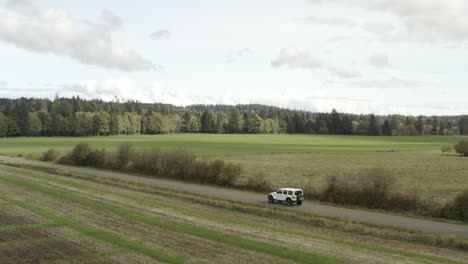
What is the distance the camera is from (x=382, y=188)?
130 feet

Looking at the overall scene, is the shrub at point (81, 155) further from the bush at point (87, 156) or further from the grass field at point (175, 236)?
the grass field at point (175, 236)

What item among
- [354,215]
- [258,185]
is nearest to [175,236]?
[354,215]

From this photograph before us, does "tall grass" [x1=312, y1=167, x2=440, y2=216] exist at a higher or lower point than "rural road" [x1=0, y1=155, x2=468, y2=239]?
higher

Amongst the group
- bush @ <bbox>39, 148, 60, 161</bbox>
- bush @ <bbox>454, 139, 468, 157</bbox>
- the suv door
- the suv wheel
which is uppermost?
bush @ <bbox>454, 139, 468, 157</bbox>

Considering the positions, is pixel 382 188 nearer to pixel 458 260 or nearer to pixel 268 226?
pixel 268 226

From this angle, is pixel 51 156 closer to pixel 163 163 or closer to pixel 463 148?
pixel 163 163

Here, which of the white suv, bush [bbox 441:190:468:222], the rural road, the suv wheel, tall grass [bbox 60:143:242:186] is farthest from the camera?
tall grass [bbox 60:143:242:186]

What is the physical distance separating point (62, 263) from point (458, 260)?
18494mm

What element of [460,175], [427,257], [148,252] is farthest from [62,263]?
[460,175]

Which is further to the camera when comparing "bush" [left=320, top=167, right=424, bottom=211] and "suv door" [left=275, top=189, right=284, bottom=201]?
"suv door" [left=275, top=189, right=284, bottom=201]

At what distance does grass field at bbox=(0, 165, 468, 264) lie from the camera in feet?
67.9

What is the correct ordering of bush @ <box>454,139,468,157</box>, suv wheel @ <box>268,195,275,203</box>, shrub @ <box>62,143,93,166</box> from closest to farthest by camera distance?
suv wheel @ <box>268,195,275,203</box>, shrub @ <box>62,143,93,166</box>, bush @ <box>454,139,468,157</box>

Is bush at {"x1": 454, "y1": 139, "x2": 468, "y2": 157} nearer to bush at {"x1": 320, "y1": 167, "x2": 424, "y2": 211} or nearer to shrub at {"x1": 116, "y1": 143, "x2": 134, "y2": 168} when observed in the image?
bush at {"x1": 320, "y1": 167, "x2": 424, "y2": 211}

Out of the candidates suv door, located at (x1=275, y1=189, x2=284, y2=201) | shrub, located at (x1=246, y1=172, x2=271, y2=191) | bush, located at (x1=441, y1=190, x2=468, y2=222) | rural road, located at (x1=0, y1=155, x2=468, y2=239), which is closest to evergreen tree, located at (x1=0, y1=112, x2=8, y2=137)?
rural road, located at (x1=0, y1=155, x2=468, y2=239)
